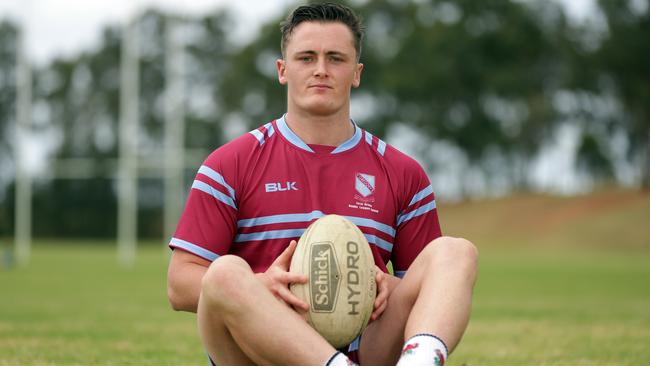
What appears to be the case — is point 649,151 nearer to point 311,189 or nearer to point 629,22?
point 629,22

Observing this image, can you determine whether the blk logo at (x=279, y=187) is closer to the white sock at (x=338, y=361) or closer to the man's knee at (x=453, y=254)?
Result: the man's knee at (x=453, y=254)

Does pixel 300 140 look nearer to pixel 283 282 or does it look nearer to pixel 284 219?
pixel 284 219

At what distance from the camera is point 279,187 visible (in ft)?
11.9

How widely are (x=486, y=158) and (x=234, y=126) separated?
12.0m

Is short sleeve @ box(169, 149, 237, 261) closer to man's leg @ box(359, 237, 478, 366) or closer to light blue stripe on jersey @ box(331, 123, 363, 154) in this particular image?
light blue stripe on jersey @ box(331, 123, 363, 154)

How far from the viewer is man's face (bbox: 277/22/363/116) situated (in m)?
3.61

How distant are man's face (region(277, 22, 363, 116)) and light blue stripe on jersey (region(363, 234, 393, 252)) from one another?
514 mm

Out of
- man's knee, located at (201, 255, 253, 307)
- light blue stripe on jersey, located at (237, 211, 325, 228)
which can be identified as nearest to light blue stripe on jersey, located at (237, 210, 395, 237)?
light blue stripe on jersey, located at (237, 211, 325, 228)

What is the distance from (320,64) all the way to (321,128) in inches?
11.5

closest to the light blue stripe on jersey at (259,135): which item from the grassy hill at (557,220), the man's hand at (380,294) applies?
the man's hand at (380,294)

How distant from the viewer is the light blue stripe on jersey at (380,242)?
3.70 m

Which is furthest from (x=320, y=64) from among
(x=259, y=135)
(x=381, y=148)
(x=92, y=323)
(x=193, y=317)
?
(x=193, y=317)

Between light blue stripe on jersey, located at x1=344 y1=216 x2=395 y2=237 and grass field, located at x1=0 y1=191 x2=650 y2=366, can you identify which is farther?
grass field, located at x1=0 y1=191 x2=650 y2=366

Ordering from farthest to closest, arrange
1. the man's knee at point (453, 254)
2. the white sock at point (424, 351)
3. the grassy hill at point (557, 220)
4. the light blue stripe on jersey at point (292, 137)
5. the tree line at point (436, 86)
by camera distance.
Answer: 1. the tree line at point (436, 86)
2. the grassy hill at point (557, 220)
3. the light blue stripe on jersey at point (292, 137)
4. the man's knee at point (453, 254)
5. the white sock at point (424, 351)
